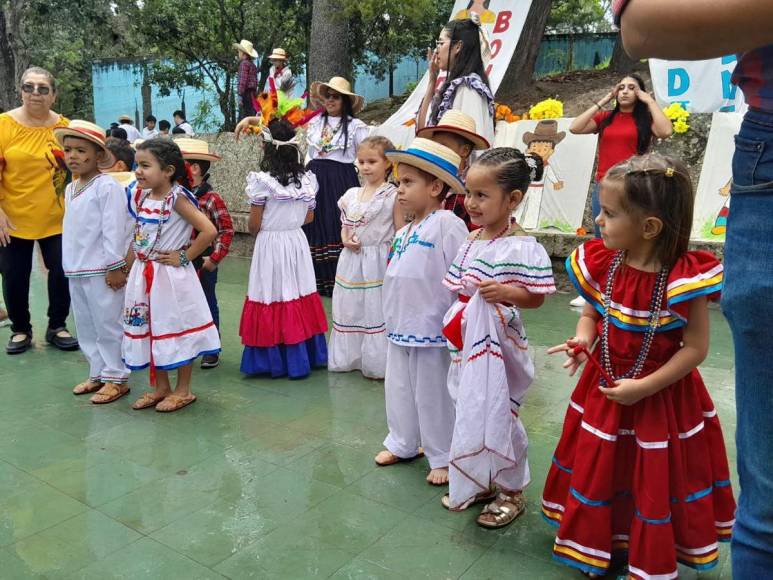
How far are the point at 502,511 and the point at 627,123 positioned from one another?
12.4ft

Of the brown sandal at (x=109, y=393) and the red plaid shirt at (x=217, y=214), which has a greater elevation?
the red plaid shirt at (x=217, y=214)

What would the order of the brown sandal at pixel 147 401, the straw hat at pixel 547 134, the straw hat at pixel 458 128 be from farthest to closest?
the straw hat at pixel 547 134 → the brown sandal at pixel 147 401 → the straw hat at pixel 458 128

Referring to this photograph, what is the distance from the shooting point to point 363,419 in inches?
150

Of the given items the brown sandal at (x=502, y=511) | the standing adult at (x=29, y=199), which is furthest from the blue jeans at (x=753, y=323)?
the standing adult at (x=29, y=199)

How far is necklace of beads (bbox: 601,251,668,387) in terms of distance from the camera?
2.13m

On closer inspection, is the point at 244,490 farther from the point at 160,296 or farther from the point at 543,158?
the point at 543,158

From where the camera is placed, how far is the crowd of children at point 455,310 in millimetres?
2131

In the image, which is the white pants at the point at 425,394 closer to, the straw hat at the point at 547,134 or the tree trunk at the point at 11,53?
the straw hat at the point at 547,134

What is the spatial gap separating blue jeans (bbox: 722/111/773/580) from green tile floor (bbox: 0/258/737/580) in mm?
1121

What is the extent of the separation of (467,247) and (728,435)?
1768 mm

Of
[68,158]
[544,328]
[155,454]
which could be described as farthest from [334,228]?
[155,454]

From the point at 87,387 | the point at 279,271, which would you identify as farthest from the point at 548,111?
the point at 87,387

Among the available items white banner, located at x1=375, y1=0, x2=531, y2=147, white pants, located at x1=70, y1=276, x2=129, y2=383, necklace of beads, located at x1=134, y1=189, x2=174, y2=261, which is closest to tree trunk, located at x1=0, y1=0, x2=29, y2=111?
white banner, located at x1=375, y1=0, x2=531, y2=147

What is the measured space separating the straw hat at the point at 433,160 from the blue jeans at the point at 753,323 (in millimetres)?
1757
